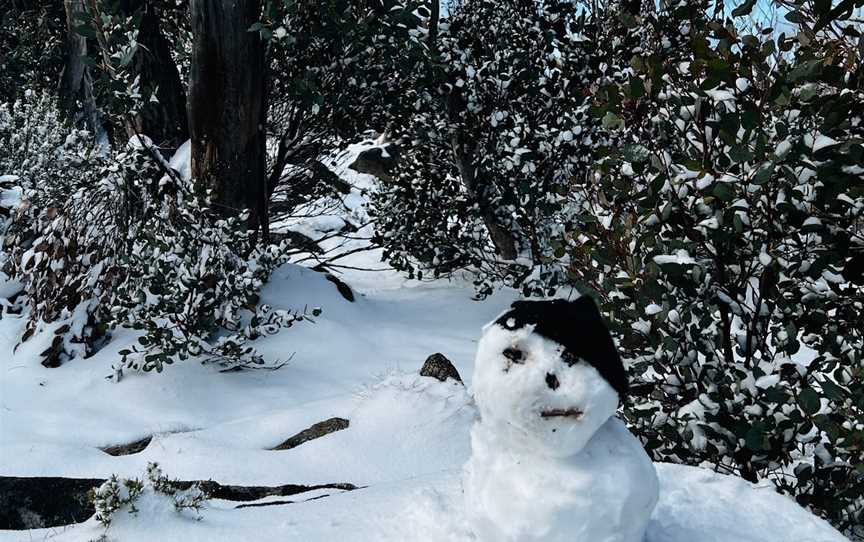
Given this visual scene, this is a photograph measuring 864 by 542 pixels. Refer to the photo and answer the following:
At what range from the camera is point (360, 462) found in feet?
12.9

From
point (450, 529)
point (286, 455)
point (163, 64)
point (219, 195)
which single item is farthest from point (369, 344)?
point (450, 529)

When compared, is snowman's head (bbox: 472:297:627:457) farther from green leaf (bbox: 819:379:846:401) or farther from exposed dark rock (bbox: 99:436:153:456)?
exposed dark rock (bbox: 99:436:153:456)

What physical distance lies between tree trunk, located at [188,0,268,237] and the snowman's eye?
4395 mm

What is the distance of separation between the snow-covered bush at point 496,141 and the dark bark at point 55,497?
3385 millimetres

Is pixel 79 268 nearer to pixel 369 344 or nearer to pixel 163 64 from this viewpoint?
pixel 163 64

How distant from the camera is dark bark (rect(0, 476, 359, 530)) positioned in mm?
3352

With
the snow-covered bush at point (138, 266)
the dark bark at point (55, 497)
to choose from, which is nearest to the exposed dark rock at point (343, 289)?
the snow-covered bush at point (138, 266)

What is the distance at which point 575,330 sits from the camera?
1721 millimetres

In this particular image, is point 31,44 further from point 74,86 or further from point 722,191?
point 722,191

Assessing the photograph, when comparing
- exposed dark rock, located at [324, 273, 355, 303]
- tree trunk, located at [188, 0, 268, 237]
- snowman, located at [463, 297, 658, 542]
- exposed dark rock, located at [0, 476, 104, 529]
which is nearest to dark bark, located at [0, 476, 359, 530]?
exposed dark rock, located at [0, 476, 104, 529]

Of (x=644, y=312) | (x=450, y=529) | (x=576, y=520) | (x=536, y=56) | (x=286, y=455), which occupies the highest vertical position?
(x=536, y=56)

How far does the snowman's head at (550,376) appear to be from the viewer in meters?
1.65

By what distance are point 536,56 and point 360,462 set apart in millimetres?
4581

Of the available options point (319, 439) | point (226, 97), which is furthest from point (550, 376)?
point (226, 97)
